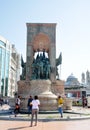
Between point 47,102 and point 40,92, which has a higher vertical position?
point 40,92

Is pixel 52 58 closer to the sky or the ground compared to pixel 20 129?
closer to the sky

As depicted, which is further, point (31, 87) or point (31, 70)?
point (31, 70)

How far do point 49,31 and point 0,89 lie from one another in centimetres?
5927

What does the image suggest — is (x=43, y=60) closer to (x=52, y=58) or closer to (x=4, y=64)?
(x=52, y=58)

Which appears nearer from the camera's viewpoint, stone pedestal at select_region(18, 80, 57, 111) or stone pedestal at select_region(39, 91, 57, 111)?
stone pedestal at select_region(39, 91, 57, 111)

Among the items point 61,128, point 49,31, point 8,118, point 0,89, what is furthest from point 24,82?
point 0,89

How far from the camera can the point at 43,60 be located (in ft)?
80.2

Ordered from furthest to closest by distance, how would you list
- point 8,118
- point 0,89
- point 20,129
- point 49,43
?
point 0,89 → point 49,43 → point 8,118 → point 20,129

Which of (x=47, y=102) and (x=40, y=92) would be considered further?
(x=40, y=92)

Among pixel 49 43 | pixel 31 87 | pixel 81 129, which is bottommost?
pixel 81 129

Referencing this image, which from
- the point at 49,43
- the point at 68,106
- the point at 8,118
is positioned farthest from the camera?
the point at 49,43

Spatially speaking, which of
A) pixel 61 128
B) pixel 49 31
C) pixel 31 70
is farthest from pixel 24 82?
pixel 61 128

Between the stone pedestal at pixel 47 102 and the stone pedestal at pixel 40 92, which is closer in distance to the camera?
the stone pedestal at pixel 47 102

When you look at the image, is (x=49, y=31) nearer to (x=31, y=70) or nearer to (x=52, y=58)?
(x=52, y=58)
